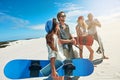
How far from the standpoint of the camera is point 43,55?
3.76 meters

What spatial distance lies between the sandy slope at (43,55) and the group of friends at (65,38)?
12cm

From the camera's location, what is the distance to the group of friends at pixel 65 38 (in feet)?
8.00

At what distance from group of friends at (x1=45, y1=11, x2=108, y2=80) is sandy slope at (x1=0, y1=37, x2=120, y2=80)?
125 mm

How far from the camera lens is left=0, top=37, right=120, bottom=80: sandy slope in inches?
126

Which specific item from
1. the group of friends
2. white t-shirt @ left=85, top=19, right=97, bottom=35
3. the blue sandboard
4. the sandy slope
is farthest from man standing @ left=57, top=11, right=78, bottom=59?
white t-shirt @ left=85, top=19, right=97, bottom=35

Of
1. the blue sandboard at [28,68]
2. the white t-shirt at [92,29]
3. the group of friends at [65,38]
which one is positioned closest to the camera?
the group of friends at [65,38]

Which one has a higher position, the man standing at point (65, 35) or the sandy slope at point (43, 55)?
the man standing at point (65, 35)

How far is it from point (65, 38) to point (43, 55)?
3.04 ft

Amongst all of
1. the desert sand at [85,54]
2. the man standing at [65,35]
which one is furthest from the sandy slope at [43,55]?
the man standing at [65,35]

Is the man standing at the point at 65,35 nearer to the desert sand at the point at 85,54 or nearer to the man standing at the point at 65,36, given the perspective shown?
the man standing at the point at 65,36

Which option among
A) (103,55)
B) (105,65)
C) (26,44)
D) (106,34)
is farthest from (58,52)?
(106,34)

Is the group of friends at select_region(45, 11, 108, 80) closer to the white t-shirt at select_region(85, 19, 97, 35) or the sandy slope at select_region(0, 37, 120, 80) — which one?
the white t-shirt at select_region(85, 19, 97, 35)

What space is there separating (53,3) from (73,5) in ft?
0.80

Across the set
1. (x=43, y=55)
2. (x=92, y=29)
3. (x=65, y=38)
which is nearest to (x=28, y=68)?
(x=65, y=38)
